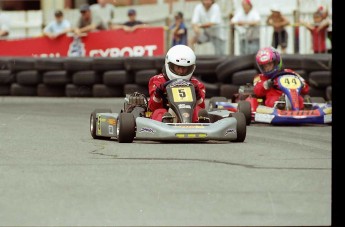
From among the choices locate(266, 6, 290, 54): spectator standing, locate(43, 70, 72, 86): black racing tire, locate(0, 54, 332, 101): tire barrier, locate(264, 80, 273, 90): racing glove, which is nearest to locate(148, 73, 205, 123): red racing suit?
locate(264, 80, 273, 90): racing glove

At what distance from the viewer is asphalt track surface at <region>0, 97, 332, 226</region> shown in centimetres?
704

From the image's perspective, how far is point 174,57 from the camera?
1218 cm

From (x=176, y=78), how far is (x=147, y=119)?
3.05 ft

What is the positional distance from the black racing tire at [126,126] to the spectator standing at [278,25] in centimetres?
830

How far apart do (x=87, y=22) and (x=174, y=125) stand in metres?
9.62

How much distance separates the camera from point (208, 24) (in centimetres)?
1962

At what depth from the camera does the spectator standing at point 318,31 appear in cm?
1925

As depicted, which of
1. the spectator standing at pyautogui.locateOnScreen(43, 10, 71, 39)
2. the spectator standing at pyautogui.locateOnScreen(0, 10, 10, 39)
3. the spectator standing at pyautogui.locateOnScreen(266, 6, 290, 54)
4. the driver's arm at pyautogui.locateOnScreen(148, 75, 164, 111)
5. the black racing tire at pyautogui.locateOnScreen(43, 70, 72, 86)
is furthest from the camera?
the spectator standing at pyautogui.locateOnScreen(0, 10, 10, 39)

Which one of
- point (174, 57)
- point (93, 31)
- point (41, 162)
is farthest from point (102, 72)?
point (41, 162)

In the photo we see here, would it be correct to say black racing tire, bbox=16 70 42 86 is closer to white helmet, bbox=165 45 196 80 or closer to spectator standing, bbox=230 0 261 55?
spectator standing, bbox=230 0 261 55

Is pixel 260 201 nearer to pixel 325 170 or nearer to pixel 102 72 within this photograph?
pixel 325 170

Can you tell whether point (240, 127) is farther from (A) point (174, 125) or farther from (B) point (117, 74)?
(B) point (117, 74)

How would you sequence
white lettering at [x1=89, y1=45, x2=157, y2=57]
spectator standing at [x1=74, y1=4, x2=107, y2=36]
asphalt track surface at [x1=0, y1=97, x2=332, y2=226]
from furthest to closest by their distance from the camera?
spectator standing at [x1=74, y1=4, x2=107, y2=36] < white lettering at [x1=89, y1=45, x2=157, y2=57] < asphalt track surface at [x1=0, y1=97, x2=332, y2=226]

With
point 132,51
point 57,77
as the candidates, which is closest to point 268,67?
point 132,51
